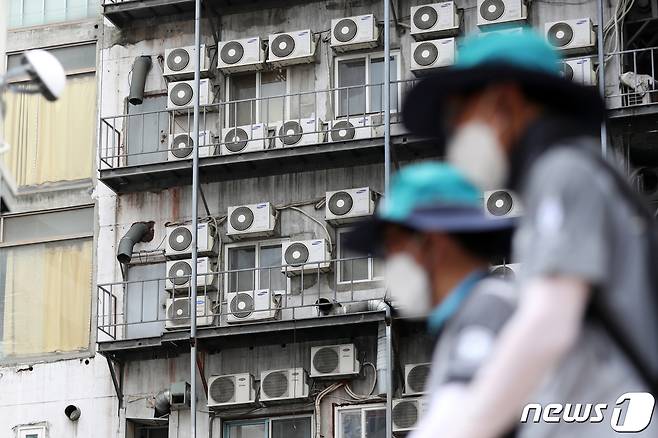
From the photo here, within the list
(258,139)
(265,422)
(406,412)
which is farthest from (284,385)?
(258,139)

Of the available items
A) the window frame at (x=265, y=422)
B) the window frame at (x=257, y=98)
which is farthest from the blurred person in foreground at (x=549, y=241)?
the window frame at (x=257, y=98)

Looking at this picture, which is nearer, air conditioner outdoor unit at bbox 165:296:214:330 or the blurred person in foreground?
the blurred person in foreground

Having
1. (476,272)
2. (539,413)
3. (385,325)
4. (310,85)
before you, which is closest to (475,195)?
(476,272)

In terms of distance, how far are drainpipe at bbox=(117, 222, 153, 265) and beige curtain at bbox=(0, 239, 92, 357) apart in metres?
0.76

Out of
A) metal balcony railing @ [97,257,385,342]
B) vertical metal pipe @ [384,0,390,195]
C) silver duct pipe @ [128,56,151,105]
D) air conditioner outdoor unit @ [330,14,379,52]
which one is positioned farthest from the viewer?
silver duct pipe @ [128,56,151,105]

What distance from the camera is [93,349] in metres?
27.9

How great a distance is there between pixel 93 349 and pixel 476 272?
23.9 m

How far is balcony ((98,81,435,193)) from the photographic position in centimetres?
2667

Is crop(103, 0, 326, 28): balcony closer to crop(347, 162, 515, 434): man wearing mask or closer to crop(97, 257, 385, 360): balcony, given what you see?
crop(97, 257, 385, 360): balcony

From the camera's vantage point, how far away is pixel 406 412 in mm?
25922

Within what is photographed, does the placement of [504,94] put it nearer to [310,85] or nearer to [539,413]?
[539,413]

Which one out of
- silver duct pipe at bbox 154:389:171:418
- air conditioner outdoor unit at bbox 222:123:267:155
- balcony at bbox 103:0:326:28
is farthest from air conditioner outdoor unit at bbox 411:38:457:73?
silver duct pipe at bbox 154:389:171:418

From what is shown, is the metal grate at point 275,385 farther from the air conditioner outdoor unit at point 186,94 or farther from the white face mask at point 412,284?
the white face mask at point 412,284

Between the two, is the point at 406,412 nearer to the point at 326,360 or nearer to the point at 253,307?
the point at 326,360
